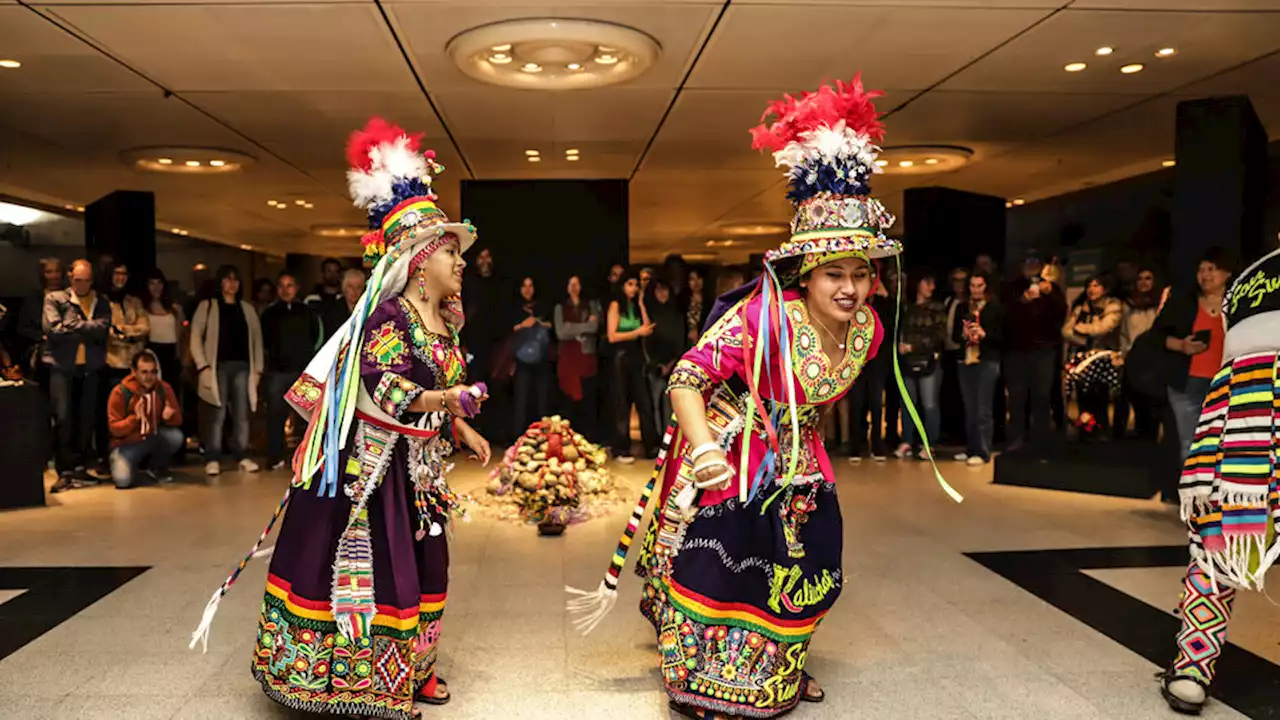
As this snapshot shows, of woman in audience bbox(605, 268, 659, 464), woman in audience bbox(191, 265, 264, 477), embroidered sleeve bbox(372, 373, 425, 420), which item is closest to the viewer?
embroidered sleeve bbox(372, 373, 425, 420)

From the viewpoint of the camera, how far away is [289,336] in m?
7.97

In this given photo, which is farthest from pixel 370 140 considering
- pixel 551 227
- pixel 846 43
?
pixel 551 227

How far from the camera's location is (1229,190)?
645cm

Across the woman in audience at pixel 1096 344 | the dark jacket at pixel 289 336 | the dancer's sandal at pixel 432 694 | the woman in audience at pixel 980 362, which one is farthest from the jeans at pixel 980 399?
the dancer's sandal at pixel 432 694

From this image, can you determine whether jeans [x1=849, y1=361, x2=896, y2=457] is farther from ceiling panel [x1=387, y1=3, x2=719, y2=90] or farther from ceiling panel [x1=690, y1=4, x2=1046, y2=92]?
ceiling panel [x1=387, y1=3, x2=719, y2=90]

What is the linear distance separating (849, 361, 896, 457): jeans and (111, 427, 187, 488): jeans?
224 inches

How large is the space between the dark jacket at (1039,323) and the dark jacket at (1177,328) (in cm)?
226

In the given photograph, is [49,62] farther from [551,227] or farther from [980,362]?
[980,362]

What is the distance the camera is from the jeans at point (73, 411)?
7.38 m

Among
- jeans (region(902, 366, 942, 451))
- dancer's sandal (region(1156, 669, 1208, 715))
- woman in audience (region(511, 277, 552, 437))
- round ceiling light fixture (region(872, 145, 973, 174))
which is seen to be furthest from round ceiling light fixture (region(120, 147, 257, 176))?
dancer's sandal (region(1156, 669, 1208, 715))

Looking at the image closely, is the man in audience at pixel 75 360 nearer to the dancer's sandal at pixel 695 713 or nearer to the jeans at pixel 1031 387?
the dancer's sandal at pixel 695 713

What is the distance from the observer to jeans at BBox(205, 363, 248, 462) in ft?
26.0

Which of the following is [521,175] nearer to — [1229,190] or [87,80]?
[87,80]

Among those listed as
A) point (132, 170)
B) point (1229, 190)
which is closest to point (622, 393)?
point (1229, 190)
